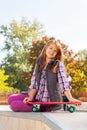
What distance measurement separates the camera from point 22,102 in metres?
5.34

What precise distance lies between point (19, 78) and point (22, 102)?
39232mm

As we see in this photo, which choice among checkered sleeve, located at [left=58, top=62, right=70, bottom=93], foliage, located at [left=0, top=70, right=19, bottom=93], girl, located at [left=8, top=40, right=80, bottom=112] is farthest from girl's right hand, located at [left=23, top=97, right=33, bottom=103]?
foliage, located at [left=0, top=70, right=19, bottom=93]

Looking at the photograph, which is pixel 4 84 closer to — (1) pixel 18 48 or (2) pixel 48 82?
(1) pixel 18 48

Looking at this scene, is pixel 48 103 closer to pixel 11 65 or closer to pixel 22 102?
pixel 22 102

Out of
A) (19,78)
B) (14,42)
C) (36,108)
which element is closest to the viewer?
(36,108)

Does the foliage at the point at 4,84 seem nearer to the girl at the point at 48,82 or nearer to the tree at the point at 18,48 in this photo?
the tree at the point at 18,48

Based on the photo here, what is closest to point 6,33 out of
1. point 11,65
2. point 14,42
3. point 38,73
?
point 14,42

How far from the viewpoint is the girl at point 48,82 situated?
5227 mm

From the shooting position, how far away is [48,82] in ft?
17.2

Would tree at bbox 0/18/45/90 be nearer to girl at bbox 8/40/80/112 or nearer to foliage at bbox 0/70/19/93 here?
foliage at bbox 0/70/19/93

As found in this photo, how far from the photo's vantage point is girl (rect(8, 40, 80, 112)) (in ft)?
17.1

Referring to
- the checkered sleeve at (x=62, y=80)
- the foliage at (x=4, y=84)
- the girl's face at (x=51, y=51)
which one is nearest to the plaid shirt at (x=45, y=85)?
the checkered sleeve at (x=62, y=80)

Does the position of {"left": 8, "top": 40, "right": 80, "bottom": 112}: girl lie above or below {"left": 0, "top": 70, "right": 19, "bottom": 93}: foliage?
below

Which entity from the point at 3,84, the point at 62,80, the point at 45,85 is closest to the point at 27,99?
the point at 45,85
